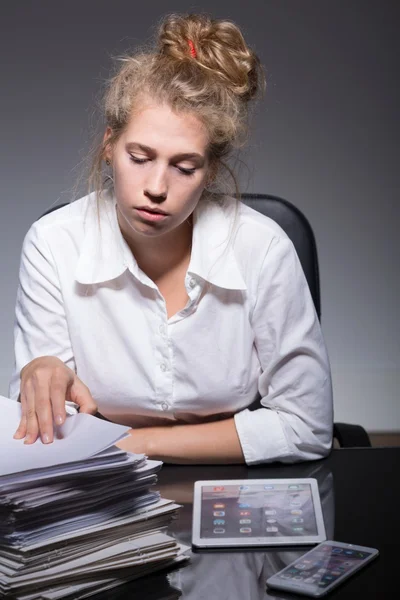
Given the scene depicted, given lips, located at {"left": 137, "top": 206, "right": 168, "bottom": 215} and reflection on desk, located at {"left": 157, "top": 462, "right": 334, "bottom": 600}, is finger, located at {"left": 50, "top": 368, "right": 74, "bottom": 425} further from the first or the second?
lips, located at {"left": 137, "top": 206, "right": 168, "bottom": 215}

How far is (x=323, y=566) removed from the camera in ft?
3.05

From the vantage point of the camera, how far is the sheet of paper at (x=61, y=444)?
88 cm

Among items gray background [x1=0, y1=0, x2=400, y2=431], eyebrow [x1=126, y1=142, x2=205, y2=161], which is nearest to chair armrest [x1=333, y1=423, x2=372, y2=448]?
eyebrow [x1=126, y1=142, x2=205, y2=161]

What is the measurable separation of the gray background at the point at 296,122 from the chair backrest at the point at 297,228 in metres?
0.93

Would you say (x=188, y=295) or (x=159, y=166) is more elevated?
(x=159, y=166)

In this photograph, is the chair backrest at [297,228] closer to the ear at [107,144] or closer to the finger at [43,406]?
the ear at [107,144]

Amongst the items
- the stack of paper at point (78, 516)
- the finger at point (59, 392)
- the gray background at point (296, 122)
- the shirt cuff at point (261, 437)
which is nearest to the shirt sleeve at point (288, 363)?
the shirt cuff at point (261, 437)

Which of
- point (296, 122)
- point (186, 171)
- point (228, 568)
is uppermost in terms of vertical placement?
point (296, 122)

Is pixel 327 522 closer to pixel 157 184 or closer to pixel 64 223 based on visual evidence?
pixel 157 184

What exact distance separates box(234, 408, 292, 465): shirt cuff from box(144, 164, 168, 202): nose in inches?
16.1

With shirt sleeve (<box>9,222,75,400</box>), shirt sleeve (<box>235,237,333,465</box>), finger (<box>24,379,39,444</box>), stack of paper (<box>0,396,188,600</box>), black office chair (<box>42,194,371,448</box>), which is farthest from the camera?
black office chair (<box>42,194,371,448</box>)

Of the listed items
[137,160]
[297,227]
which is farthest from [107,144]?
[297,227]

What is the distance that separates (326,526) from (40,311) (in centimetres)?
73

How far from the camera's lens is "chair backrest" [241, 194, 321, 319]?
1774 mm
